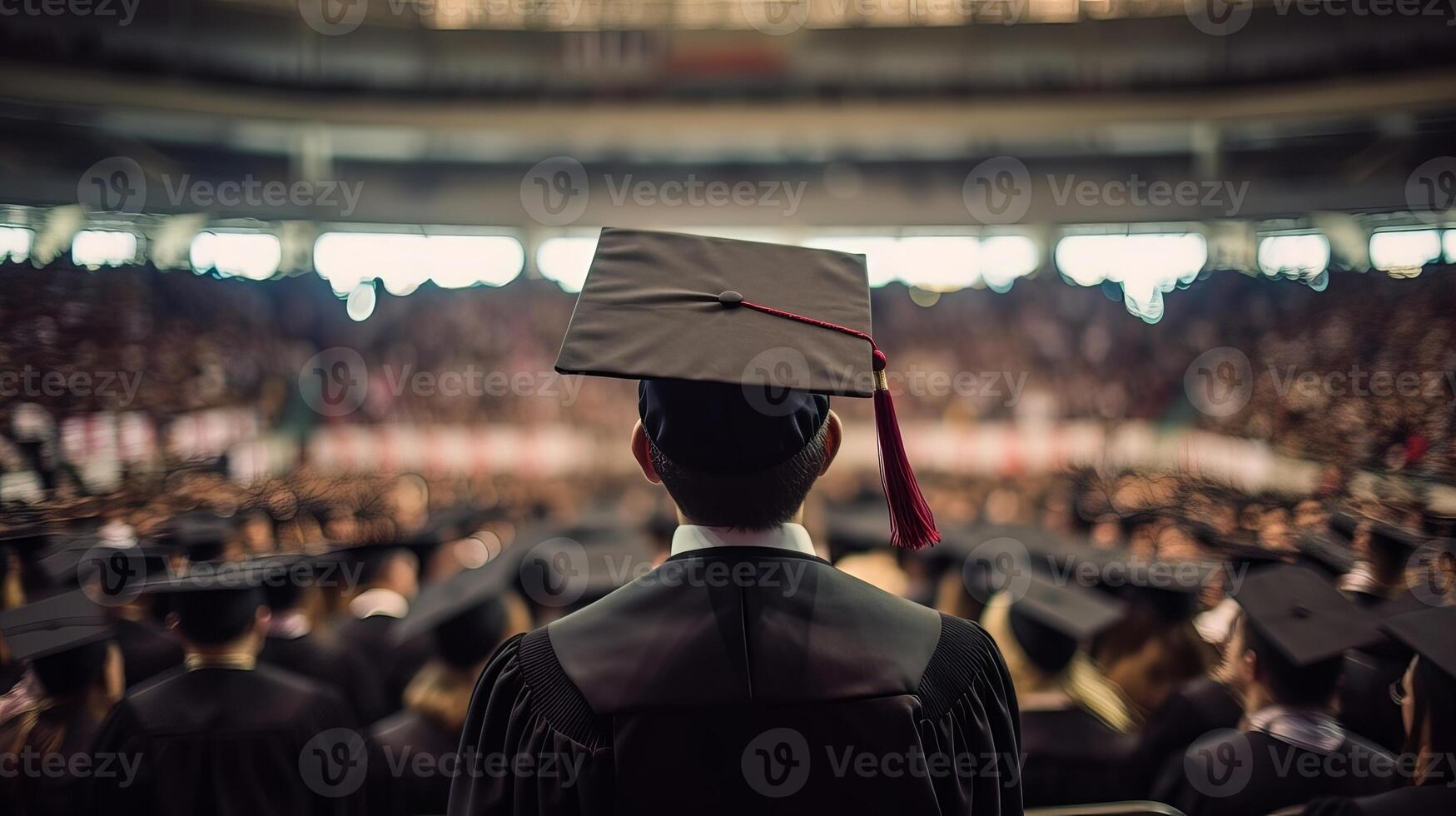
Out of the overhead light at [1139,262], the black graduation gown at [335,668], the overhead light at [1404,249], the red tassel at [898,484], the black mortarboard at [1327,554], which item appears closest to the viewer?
the red tassel at [898,484]

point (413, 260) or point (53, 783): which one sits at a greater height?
point (413, 260)

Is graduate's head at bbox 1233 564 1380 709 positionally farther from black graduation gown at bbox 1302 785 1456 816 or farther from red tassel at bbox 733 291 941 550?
red tassel at bbox 733 291 941 550

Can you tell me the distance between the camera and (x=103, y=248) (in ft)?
14.1

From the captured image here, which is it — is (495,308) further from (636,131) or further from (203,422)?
(203,422)

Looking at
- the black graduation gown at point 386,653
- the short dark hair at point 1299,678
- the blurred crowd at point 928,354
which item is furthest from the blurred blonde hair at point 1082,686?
the blurred crowd at point 928,354

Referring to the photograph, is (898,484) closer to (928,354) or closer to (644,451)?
(644,451)

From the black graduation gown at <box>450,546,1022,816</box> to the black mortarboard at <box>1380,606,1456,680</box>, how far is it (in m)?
1.74

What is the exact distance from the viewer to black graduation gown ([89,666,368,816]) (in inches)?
85.0

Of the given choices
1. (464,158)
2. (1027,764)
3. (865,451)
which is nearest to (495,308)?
(464,158)

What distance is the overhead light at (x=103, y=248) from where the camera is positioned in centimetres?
402

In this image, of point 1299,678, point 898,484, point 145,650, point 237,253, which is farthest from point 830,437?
point 237,253

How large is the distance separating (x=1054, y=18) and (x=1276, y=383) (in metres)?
6.10

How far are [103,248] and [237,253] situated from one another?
5.33 meters

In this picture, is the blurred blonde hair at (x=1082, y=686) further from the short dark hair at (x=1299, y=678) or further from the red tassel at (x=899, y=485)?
the red tassel at (x=899, y=485)
